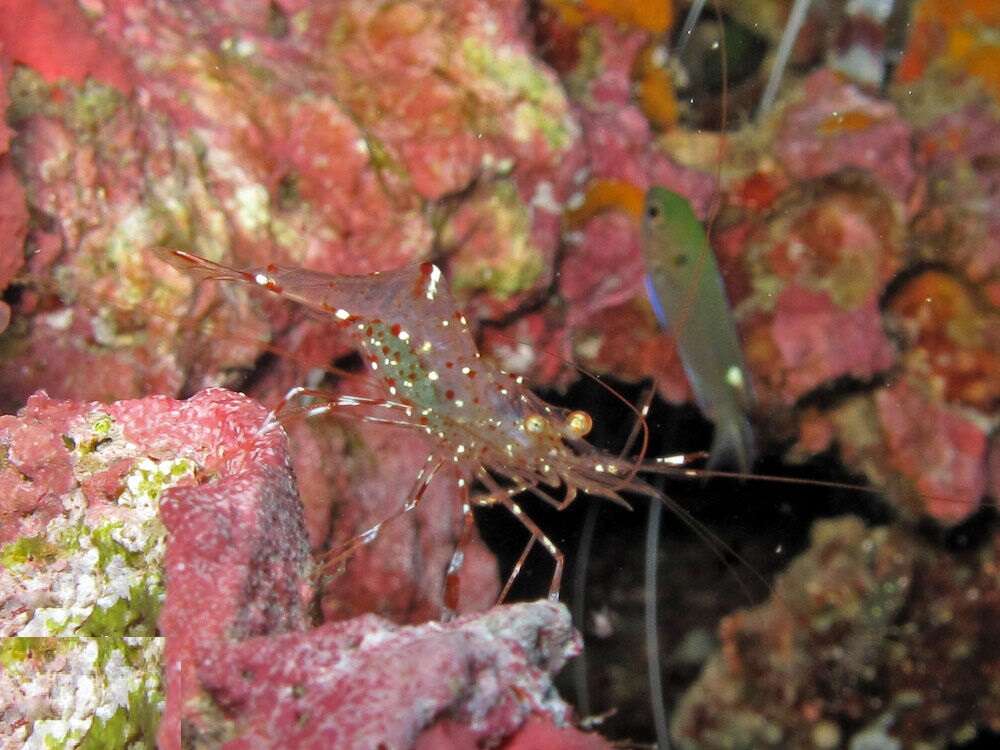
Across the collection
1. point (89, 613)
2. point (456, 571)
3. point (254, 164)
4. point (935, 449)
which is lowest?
point (456, 571)

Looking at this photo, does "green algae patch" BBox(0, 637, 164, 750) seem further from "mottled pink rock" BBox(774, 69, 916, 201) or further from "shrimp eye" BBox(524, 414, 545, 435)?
"mottled pink rock" BBox(774, 69, 916, 201)

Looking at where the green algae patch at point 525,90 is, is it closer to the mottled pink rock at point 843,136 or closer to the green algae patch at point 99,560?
the mottled pink rock at point 843,136

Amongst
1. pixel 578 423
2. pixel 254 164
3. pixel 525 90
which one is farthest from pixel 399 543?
pixel 525 90

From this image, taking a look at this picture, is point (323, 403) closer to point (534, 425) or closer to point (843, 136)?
point (534, 425)

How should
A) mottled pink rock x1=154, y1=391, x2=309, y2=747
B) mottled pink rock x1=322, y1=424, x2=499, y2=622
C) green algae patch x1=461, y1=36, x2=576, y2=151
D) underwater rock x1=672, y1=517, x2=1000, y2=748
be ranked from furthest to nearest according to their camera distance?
underwater rock x1=672, y1=517, x2=1000, y2=748 < green algae patch x1=461, y1=36, x2=576, y2=151 < mottled pink rock x1=322, y1=424, x2=499, y2=622 < mottled pink rock x1=154, y1=391, x2=309, y2=747

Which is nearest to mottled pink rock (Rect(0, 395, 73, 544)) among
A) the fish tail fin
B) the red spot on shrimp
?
the red spot on shrimp

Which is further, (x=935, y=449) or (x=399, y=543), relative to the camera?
(x=935, y=449)

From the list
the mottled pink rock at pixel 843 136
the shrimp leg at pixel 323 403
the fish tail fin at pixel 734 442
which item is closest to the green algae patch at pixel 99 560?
the shrimp leg at pixel 323 403
